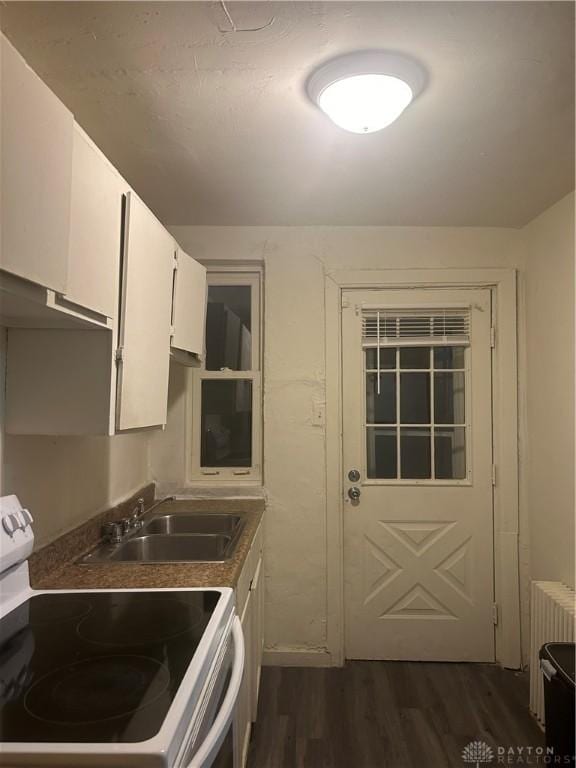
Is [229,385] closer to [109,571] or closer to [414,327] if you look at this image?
[414,327]

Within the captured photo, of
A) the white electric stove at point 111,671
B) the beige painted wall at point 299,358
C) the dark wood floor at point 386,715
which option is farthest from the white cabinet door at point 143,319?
the dark wood floor at point 386,715

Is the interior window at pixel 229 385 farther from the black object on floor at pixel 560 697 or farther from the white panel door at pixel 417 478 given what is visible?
the black object on floor at pixel 560 697

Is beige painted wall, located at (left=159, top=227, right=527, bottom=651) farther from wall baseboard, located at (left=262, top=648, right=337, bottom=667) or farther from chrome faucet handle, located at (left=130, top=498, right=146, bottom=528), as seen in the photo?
chrome faucet handle, located at (left=130, top=498, right=146, bottom=528)

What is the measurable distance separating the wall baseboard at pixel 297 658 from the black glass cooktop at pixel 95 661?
1.58m

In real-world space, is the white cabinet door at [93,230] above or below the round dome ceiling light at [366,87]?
below

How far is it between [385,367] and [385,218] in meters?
0.84

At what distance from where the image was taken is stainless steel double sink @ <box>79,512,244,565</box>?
193 cm

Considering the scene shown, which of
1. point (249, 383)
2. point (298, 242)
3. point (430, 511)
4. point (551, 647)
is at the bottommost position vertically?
point (551, 647)

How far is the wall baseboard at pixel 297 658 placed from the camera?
2748 mm

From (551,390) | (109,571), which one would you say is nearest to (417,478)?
(551,390)

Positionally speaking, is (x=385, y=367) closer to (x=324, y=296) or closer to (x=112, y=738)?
(x=324, y=296)

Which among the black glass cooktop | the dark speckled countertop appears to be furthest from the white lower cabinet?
the black glass cooktop

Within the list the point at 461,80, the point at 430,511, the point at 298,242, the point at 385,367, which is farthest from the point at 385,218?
the point at 430,511

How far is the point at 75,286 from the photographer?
1.16m
